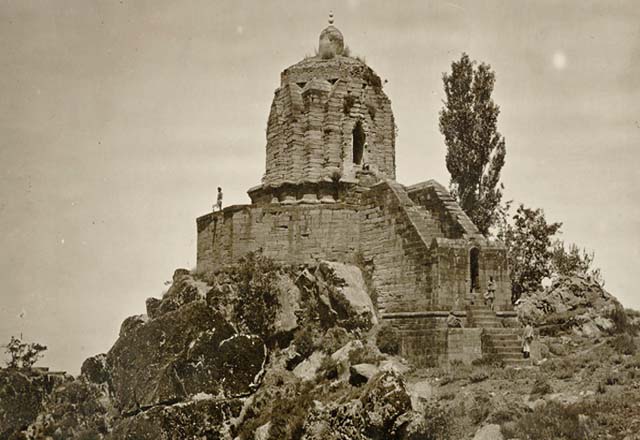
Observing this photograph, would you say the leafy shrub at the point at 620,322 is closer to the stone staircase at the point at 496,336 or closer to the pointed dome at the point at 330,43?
the stone staircase at the point at 496,336

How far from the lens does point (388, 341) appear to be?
1805 centimetres

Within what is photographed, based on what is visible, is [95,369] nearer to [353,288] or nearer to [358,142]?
[353,288]

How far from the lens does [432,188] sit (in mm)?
20312

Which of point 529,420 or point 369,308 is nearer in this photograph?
point 529,420

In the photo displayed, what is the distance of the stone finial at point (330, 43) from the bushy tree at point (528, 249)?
Answer: 33.1 feet

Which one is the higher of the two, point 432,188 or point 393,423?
point 432,188

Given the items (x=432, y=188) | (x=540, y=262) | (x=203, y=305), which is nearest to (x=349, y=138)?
(x=432, y=188)

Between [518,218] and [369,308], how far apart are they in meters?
11.7

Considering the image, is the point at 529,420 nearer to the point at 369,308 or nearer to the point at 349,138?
the point at 369,308

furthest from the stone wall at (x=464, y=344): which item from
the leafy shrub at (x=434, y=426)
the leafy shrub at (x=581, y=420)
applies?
the leafy shrub at (x=581, y=420)

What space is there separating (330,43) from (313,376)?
1274 centimetres

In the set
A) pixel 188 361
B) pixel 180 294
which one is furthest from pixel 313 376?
pixel 180 294

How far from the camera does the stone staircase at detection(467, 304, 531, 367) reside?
16906mm

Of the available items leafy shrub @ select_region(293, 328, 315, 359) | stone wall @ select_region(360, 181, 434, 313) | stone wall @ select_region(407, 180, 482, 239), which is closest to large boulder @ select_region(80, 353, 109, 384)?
leafy shrub @ select_region(293, 328, 315, 359)
